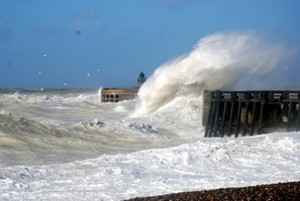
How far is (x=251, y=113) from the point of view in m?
20.9

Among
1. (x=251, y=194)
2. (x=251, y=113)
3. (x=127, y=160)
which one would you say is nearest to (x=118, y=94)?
(x=251, y=113)

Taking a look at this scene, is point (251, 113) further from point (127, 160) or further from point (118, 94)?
point (118, 94)

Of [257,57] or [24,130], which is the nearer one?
[24,130]

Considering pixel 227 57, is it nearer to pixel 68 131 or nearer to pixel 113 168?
pixel 68 131

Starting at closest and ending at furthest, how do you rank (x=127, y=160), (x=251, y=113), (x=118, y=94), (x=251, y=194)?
(x=251, y=194)
(x=127, y=160)
(x=251, y=113)
(x=118, y=94)

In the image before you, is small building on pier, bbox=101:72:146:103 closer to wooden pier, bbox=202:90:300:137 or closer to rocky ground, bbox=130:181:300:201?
wooden pier, bbox=202:90:300:137

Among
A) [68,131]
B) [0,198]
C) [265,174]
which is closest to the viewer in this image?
[0,198]

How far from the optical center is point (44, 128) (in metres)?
19.5

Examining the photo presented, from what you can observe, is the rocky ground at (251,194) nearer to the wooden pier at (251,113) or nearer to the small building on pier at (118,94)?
the wooden pier at (251,113)

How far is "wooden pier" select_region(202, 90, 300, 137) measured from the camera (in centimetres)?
2002

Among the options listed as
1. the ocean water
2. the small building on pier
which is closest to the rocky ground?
the ocean water

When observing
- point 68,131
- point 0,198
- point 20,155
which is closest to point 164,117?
point 68,131

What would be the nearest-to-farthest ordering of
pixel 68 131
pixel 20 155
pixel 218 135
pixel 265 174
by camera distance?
1. pixel 265 174
2. pixel 20 155
3. pixel 68 131
4. pixel 218 135

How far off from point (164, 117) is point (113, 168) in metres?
16.2
